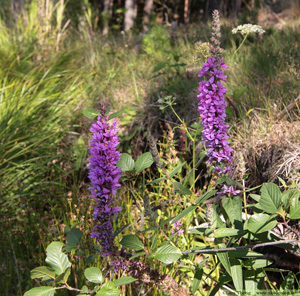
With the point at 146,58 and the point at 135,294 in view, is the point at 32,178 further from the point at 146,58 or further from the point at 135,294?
the point at 146,58

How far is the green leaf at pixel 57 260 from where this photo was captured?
119cm

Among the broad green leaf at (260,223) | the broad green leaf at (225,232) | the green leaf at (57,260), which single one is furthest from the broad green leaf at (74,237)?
the broad green leaf at (260,223)

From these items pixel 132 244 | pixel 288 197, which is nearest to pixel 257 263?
pixel 288 197

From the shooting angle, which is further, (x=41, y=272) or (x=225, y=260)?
(x=225, y=260)

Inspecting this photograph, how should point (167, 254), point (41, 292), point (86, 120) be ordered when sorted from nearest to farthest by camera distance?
1. point (41, 292)
2. point (167, 254)
3. point (86, 120)

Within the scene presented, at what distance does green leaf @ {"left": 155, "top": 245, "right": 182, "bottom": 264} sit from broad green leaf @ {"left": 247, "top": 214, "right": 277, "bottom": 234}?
0.30 m

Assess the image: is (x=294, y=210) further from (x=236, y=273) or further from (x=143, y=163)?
(x=143, y=163)

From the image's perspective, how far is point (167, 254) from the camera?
1.24 metres

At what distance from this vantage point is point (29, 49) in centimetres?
452

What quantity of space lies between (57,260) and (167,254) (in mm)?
397

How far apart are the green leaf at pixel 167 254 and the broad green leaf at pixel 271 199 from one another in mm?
353

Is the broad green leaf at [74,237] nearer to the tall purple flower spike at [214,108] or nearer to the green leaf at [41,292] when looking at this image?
the green leaf at [41,292]

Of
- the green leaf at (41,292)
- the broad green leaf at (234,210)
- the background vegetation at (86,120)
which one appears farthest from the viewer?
the background vegetation at (86,120)

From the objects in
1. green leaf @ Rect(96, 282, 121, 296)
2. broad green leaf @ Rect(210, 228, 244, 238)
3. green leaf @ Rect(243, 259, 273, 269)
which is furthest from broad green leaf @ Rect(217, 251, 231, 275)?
green leaf @ Rect(96, 282, 121, 296)
